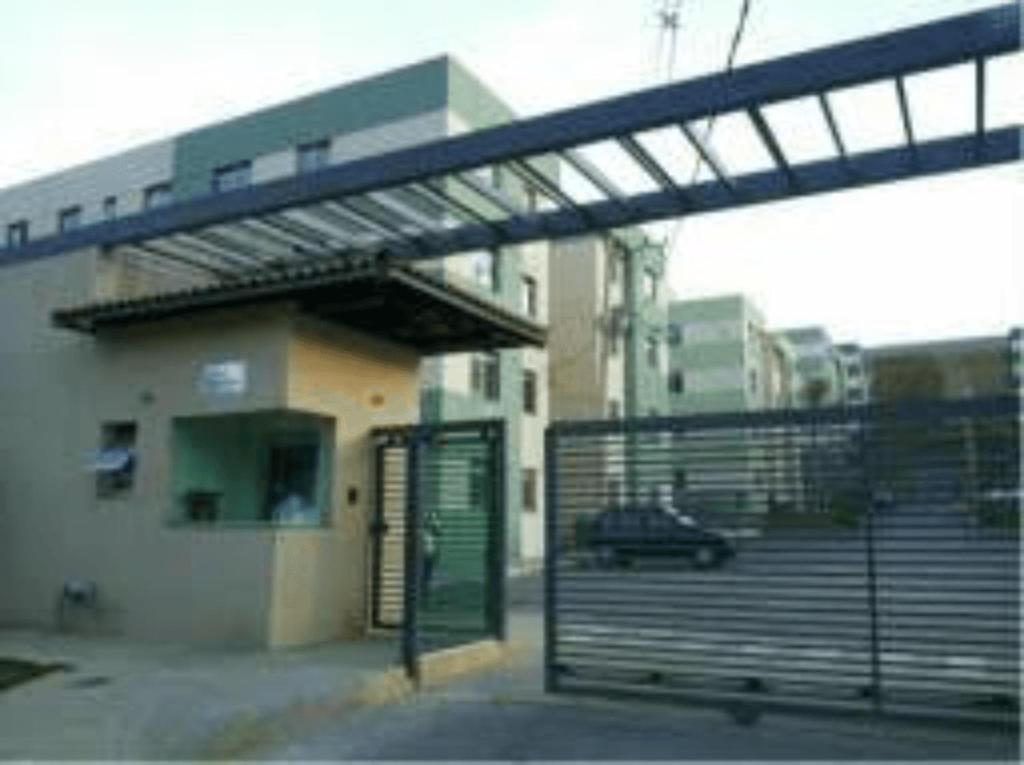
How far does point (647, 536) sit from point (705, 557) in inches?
25.4

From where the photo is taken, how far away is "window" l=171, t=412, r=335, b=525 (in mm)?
11586

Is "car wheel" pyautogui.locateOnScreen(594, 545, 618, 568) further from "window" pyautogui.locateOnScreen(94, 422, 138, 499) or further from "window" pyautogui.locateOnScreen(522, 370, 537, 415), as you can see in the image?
"window" pyautogui.locateOnScreen(522, 370, 537, 415)

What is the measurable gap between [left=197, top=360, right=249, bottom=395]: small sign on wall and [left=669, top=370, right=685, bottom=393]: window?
144ft

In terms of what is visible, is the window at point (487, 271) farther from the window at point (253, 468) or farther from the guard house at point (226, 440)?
the window at point (253, 468)

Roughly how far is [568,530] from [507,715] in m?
1.63

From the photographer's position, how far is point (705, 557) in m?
8.10

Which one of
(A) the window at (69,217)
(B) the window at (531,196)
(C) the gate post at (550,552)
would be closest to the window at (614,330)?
(A) the window at (69,217)

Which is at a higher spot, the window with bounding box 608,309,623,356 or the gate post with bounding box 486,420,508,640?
the window with bounding box 608,309,623,356

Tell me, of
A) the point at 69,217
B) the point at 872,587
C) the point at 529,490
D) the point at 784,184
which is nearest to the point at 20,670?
the point at 872,587

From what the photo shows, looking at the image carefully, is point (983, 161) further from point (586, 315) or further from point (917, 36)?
point (586, 315)

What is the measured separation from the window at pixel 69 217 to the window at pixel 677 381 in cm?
3092

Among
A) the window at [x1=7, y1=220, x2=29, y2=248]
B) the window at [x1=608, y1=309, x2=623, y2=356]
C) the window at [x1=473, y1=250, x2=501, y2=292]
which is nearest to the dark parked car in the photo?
the window at [x1=473, y1=250, x2=501, y2=292]

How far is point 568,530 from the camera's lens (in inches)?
351

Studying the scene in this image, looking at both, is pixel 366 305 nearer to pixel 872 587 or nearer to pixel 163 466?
pixel 163 466
